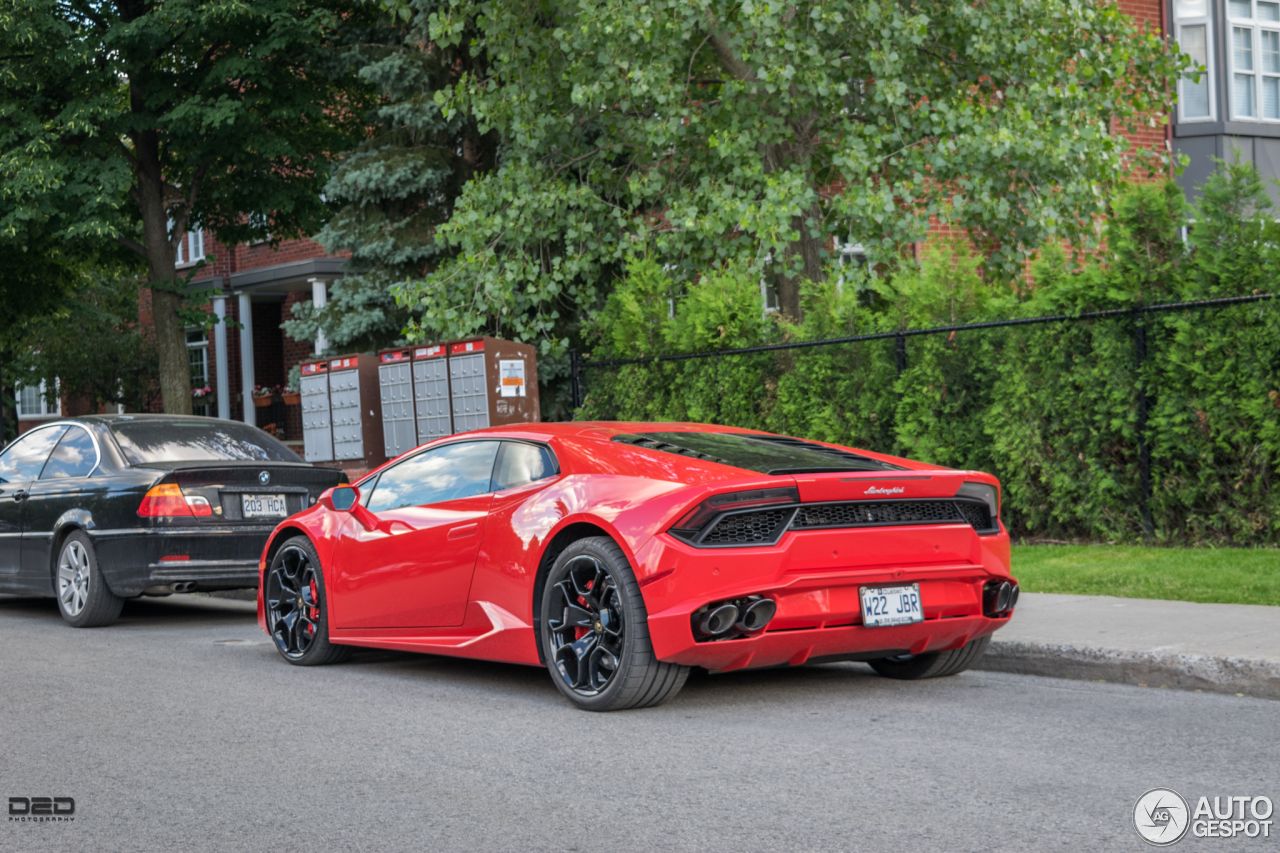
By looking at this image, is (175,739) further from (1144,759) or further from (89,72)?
(89,72)

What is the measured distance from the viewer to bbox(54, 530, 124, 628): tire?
10.0m

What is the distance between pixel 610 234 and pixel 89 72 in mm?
9145

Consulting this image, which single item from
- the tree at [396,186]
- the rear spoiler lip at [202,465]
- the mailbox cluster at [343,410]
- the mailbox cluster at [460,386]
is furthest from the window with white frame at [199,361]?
the rear spoiler lip at [202,465]

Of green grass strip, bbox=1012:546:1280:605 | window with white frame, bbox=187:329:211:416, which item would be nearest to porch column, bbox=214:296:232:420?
window with white frame, bbox=187:329:211:416

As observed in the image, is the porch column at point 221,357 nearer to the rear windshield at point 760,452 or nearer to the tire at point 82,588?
the tire at point 82,588

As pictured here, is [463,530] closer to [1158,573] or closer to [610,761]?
[610,761]

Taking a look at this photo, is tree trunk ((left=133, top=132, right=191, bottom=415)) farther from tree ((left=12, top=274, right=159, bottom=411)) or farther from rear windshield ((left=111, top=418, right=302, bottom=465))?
rear windshield ((left=111, top=418, right=302, bottom=465))

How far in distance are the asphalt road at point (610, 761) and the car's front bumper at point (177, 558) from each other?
2.04 metres

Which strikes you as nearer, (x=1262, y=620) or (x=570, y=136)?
(x=1262, y=620)

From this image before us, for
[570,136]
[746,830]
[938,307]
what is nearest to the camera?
[746,830]

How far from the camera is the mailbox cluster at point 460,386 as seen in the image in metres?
16.0

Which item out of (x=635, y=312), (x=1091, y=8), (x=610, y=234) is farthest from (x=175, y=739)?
(x=1091, y=8)

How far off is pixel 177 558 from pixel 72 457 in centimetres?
160

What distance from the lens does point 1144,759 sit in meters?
5.20
